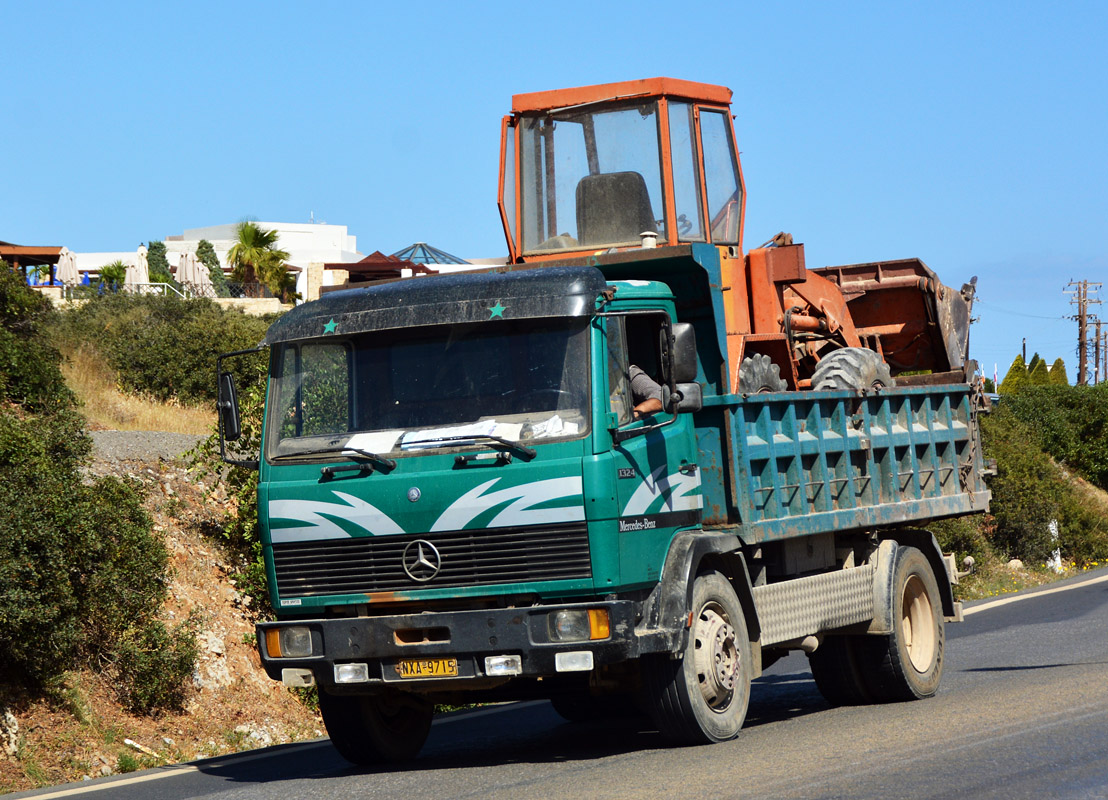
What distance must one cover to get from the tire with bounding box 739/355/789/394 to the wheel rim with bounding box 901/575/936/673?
2027 mm

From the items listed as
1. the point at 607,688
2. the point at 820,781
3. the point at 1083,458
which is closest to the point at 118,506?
the point at 607,688

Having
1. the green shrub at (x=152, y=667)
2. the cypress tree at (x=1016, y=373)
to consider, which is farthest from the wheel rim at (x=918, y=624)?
the cypress tree at (x=1016, y=373)

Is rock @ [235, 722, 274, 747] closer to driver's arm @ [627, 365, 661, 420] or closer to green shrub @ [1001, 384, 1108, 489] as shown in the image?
driver's arm @ [627, 365, 661, 420]

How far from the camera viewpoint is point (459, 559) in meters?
7.66

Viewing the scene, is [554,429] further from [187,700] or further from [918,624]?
[187,700]

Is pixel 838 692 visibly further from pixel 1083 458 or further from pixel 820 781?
pixel 1083 458

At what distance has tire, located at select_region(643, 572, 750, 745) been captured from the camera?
8.02 meters

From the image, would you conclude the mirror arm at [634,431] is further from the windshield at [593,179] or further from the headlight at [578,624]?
the windshield at [593,179]

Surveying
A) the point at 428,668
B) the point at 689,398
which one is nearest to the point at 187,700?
the point at 428,668

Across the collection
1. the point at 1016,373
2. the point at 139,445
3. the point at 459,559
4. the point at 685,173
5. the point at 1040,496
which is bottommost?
the point at 459,559

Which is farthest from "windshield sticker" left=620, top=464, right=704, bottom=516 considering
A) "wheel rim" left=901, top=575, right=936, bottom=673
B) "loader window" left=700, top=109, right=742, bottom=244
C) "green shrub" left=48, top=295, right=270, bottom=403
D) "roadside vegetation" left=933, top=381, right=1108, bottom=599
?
"roadside vegetation" left=933, top=381, right=1108, bottom=599

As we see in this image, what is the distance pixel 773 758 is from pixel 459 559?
6.55 ft

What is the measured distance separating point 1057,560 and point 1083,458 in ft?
38.0

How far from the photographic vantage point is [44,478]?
40.0ft
